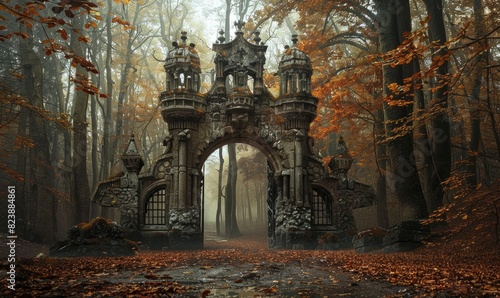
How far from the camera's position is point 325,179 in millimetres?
16719

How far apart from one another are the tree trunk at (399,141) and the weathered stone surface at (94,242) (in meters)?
8.77

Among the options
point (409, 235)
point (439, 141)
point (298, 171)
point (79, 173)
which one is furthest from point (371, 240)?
point (79, 173)

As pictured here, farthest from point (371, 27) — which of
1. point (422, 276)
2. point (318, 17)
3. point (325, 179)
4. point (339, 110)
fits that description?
point (422, 276)

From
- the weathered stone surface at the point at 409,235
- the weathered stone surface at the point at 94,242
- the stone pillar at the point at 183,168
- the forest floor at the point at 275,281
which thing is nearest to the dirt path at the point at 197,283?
the forest floor at the point at 275,281

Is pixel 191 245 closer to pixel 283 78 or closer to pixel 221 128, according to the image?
pixel 221 128

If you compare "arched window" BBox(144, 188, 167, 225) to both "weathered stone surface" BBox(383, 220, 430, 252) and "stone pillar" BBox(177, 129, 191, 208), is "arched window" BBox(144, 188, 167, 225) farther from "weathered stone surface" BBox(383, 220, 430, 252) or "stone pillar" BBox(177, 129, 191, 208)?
"weathered stone surface" BBox(383, 220, 430, 252)

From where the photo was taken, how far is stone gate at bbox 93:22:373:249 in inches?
622

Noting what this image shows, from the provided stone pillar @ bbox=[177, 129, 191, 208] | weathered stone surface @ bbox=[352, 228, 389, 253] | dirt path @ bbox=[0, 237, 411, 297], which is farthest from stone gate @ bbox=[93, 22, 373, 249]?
dirt path @ bbox=[0, 237, 411, 297]

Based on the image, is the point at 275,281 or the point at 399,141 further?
the point at 399,141

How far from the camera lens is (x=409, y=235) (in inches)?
443

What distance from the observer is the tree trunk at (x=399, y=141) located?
11898 millimetres

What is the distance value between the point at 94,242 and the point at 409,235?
9.41 m

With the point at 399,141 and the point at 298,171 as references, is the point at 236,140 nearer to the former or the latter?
the point at 298,171

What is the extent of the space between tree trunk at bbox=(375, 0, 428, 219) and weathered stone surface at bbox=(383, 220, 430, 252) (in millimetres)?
471
